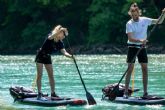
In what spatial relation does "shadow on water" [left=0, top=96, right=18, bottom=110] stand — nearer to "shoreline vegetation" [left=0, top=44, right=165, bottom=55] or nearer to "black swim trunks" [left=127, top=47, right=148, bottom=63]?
"black swim trunks" [left=127, top=47, right=148, bottom=63]

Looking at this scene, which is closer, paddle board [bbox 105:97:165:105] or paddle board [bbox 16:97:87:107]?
paddle board [bbox 105:97:165:105]

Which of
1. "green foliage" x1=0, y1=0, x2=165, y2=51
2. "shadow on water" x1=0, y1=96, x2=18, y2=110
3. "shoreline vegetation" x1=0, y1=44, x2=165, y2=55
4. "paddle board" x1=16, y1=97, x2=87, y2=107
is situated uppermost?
"green foliage" x1=0, y1=0, x2=165, y2=51

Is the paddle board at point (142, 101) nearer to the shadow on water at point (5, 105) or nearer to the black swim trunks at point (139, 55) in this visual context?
the black swim trunks at point (139, 55)

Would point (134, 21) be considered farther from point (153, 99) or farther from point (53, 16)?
point (53, 16)

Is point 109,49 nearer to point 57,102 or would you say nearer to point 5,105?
point 5,105

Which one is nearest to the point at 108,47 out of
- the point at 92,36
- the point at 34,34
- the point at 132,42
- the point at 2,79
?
the point at 92,36

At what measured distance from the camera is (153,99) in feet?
62.9

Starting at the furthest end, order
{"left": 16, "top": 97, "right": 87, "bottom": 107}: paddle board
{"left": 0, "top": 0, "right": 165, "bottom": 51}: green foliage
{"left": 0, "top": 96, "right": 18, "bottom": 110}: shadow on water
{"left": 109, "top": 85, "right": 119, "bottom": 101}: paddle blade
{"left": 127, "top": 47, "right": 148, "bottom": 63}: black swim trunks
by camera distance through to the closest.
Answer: {"left": 0, "top": 0, "right": 165, "bottom": 51}: green foliage → {"left": 109, "top": 85, "right": 119, "bottom": 101}: paddle blade → {"left": 127, "top": 47, "right": 148, "bottom": 63}: black swim trunks → {"left": 16, "top": 97, "right": 87, "bottom": 107}: paddle board → {"left": 0, "top": 96, "right": 18, "bottom": 110}: shadow on water

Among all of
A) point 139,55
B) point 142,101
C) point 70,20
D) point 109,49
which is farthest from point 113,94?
point 70,20

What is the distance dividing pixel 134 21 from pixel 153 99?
6.45 ft

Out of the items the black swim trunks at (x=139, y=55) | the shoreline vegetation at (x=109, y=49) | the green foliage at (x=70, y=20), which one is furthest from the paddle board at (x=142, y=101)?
the green foliage at (x=70, y=20)

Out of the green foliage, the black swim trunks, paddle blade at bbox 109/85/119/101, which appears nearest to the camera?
the black swim trunks

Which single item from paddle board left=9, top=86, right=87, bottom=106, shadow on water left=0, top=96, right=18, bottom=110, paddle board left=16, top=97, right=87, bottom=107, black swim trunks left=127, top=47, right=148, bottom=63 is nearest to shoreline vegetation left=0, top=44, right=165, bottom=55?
paddle board left=9, top=86, right=87, bottom=106

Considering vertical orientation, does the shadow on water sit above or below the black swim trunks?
below
